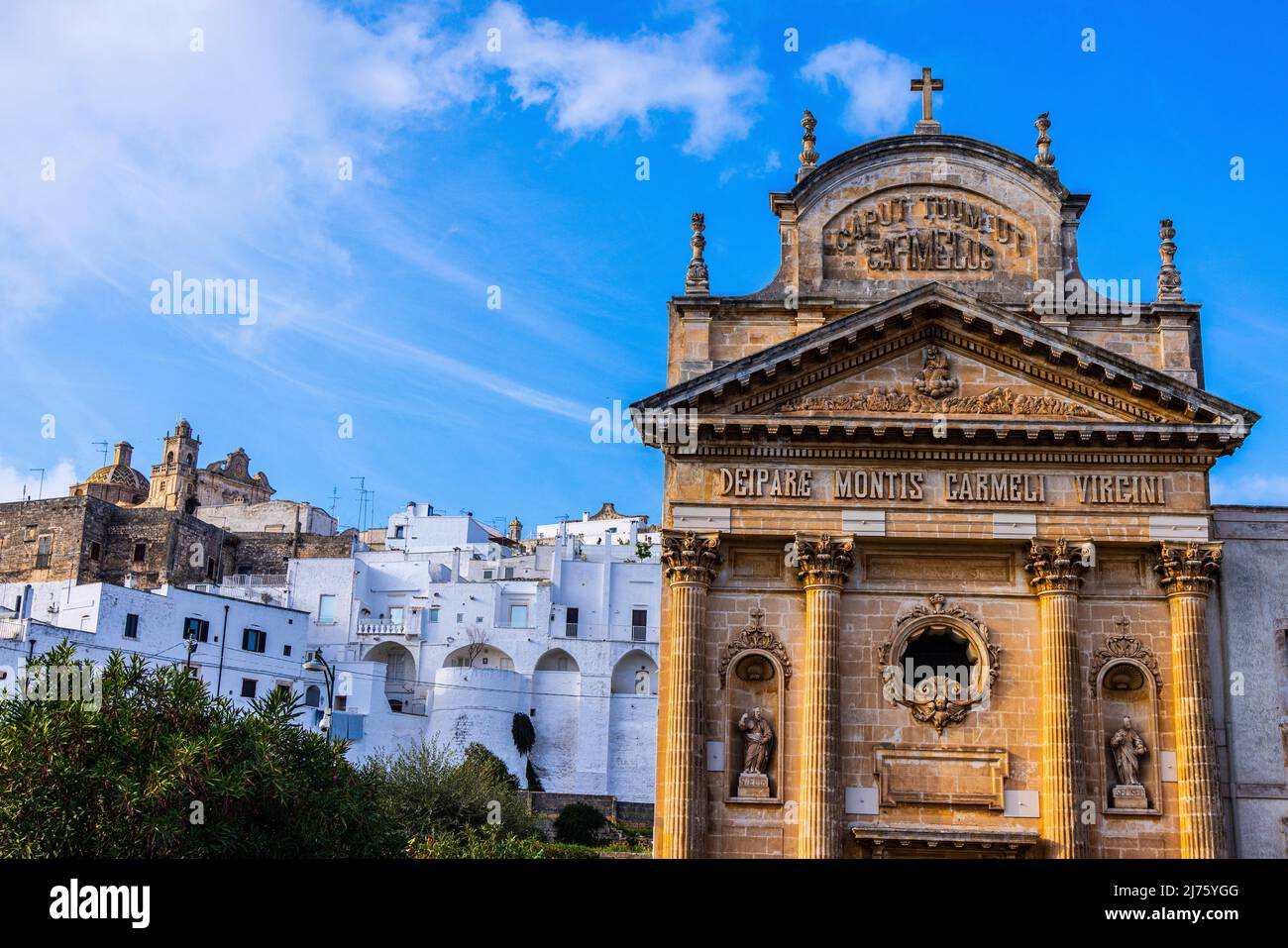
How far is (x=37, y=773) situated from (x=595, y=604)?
6060 centimetres

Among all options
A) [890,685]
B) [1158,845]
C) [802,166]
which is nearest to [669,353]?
[802,166]

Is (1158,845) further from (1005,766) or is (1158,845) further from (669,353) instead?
(669,353)

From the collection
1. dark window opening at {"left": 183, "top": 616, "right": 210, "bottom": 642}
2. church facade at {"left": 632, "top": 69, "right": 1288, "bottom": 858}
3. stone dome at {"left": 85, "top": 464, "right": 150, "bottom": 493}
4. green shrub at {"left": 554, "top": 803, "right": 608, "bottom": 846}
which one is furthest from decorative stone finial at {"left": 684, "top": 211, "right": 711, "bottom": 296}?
stone dome at {"left": 85, "top": 464, "right": 150, "bottom": 493}

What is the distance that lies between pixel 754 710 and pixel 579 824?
3852 centimetres

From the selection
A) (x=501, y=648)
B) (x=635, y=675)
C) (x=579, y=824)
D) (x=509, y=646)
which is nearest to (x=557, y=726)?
(x=635, y=675)

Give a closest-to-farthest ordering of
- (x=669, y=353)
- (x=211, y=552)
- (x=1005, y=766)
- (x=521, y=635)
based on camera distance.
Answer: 1. (x=1005, y=766)
2. (x=669, y=353)
3. (x=521, y=635)
4. (x=211, y=552)

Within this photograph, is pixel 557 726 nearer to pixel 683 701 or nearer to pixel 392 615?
pixel 392 615

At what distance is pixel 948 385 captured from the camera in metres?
27.0

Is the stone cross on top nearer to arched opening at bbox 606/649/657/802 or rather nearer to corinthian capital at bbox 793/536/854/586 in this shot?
corinthian capital at bbox 793/536/854/586

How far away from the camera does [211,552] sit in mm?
88625

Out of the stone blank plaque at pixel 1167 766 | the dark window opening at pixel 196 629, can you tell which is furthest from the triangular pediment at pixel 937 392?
the dark window opening at pixel 196 629

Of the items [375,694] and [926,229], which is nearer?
[926,229]

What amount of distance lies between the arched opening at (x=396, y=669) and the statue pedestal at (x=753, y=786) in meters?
56.0
